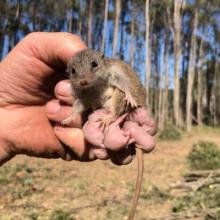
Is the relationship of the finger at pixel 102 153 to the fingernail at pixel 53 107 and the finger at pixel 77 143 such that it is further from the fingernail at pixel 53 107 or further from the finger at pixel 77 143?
the fingernail at pixel 53 107

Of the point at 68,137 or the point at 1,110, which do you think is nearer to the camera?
the point at 68,137

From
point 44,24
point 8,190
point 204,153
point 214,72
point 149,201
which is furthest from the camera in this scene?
point 214,72

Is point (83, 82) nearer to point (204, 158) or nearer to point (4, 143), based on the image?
point (4, 143)

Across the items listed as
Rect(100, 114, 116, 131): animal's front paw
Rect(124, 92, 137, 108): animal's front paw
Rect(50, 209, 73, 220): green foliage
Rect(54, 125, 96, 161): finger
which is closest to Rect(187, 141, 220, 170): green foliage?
Rect(50, 209, 73, 220): green foliage

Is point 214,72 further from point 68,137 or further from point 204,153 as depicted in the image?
point 68,137

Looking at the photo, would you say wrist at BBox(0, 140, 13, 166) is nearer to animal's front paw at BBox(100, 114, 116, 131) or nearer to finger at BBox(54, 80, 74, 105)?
finger at BBox(54, 80, 74, 105)

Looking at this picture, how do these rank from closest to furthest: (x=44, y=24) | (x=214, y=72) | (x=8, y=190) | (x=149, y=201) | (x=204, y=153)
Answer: (x=149, y=201), (x=8, y=190), (x=204, y=153), (x=44, y=24), (x=214, y=72)

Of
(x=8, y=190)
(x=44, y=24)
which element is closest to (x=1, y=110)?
(x=8, y=190)
